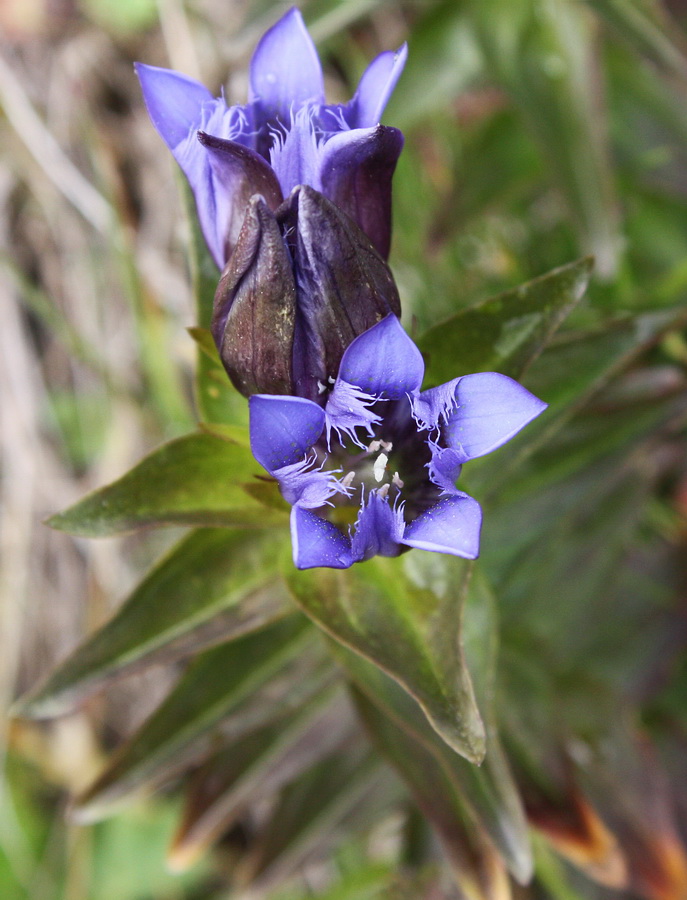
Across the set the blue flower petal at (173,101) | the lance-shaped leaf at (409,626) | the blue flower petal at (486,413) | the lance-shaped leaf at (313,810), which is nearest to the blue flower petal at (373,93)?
the blue flower petal at (173,101)

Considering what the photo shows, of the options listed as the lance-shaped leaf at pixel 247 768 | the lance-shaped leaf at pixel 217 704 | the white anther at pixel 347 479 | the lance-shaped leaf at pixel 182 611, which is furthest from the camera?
the lance-shaped leaf at pixel 247 768

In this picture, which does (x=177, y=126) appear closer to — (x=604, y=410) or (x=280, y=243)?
(x=280, y=243)

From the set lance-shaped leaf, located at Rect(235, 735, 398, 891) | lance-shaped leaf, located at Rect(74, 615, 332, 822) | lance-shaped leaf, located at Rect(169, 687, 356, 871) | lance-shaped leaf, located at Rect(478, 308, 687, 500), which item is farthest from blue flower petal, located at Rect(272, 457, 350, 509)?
lance-shaped leaf, located at Rect(235, 735, 398, 891)

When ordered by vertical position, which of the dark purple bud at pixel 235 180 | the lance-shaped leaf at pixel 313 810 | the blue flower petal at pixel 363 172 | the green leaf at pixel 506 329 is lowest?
the lance-shaped leaf at pixel 313 810

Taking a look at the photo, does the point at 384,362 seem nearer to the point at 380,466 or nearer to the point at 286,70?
the point at 380,466

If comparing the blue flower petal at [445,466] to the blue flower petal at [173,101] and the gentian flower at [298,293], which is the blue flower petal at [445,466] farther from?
the blue flower petal at [173,101]

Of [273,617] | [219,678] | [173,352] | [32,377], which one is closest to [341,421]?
[273,617]

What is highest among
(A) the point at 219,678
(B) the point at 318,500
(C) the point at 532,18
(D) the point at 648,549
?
(C) the point at 532,18
